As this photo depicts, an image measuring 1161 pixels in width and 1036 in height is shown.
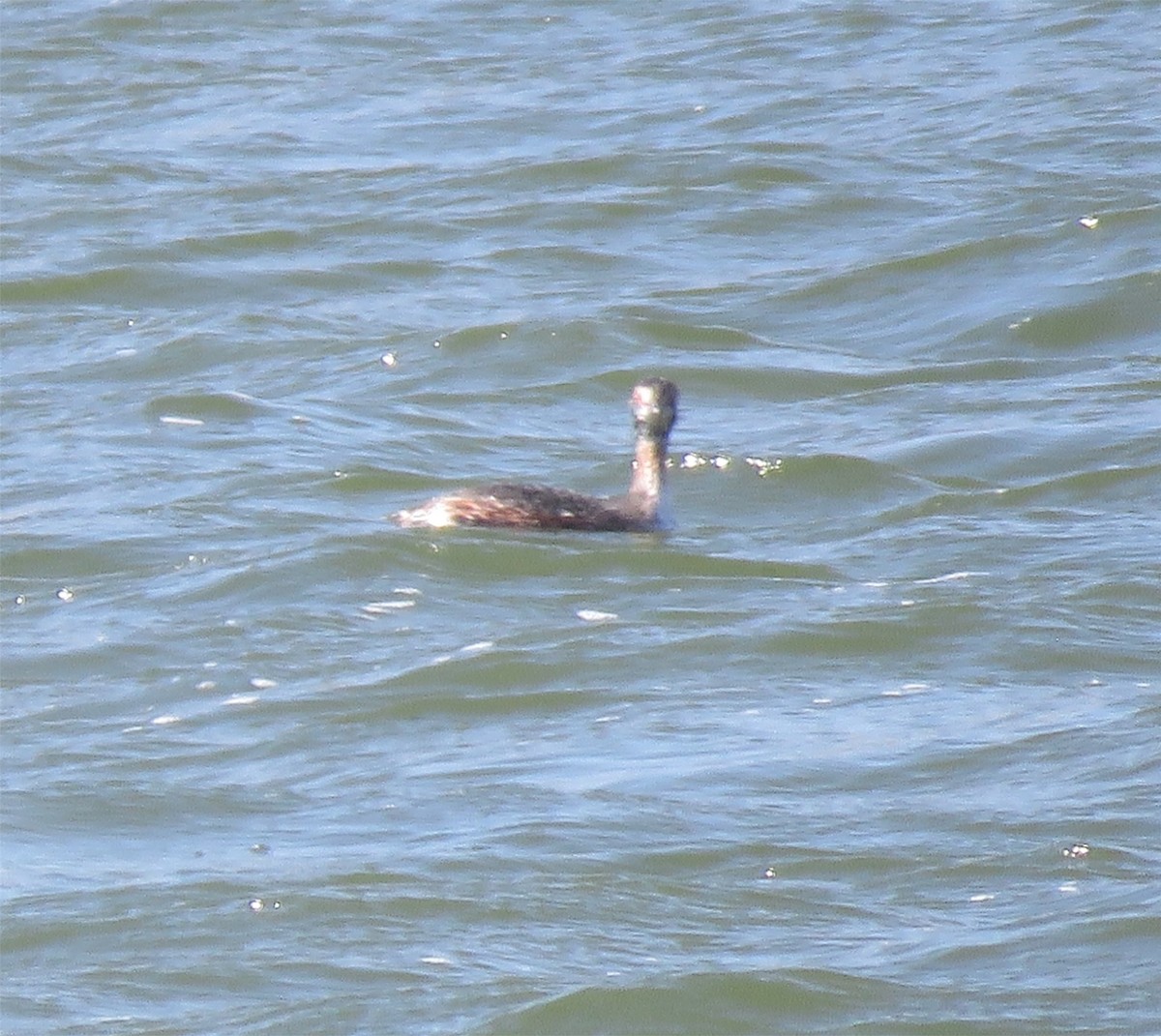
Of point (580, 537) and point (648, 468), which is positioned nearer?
point (580, 537)

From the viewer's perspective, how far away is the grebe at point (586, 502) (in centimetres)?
1102

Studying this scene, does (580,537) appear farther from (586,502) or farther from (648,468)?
(648,468)

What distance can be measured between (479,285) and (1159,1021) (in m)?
9.01

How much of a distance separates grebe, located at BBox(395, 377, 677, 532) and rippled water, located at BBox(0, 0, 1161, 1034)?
0.10 meters

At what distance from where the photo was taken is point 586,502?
11.2 meters

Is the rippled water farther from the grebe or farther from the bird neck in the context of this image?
the bird neck

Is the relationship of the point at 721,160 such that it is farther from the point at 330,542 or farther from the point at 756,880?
the point at 756,880

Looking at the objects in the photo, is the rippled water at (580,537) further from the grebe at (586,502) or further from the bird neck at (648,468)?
the bird neck at (648,468)

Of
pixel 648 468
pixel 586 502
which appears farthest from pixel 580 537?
pixel 648 468

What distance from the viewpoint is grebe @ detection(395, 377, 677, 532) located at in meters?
11.0

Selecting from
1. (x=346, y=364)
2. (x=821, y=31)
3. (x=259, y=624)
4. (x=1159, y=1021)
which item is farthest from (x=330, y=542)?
(x=821, y=31)

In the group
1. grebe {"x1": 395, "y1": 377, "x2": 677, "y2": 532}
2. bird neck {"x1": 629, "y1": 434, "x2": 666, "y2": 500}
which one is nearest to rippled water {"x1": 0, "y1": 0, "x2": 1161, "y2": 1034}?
grebe {"x1": 395, "y1": 377, "x2": 677, "y2": 532}

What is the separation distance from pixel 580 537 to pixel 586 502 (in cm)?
12

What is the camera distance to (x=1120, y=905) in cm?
762
